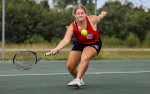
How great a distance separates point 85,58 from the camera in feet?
16.0

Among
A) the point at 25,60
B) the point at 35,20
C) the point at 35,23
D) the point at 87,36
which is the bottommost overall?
the point at 35,23

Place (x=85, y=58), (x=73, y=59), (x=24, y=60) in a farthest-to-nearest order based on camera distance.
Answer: (x=24, y=60) < (x=73, y=59) < (x=85, y=58)

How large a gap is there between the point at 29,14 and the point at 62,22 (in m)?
1.38

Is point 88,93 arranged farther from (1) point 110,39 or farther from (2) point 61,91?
(1) point 110,39

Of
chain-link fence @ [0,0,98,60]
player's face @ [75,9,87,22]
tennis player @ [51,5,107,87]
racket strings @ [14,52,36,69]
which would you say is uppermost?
player's face @ [75,9,87,22]

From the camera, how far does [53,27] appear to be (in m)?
11.9

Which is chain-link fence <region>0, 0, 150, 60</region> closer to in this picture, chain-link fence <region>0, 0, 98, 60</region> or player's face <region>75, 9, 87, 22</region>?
chain-link fence <region>0, 0, 98, 60</region>

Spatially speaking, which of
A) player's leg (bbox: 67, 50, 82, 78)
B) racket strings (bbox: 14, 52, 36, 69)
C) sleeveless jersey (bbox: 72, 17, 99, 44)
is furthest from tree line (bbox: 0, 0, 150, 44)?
sleeveless jersey (bbox: 72, 17, 99, 44)

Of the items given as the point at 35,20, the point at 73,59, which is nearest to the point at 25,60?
the point at 73,59

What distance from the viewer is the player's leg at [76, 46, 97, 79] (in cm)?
486

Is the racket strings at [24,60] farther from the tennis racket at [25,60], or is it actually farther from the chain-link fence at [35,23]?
the chain-link fence at [35,23]

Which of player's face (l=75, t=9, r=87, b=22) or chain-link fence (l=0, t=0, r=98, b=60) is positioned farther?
chain-link fence (l=0, t=0, r=98, b=60)

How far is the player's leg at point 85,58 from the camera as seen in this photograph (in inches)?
191

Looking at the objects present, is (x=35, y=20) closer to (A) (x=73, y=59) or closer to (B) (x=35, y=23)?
(B) (x=35, y=23)
